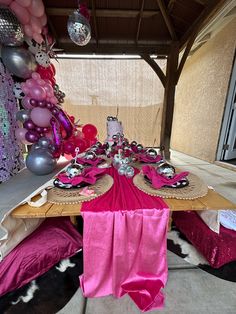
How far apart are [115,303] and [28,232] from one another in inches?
21.1

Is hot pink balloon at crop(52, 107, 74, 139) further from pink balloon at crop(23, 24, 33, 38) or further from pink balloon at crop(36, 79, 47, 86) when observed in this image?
pink balloon at crop(23, 24, 33, 38)

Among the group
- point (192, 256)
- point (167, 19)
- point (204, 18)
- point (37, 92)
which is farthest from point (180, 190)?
point (167, 19)

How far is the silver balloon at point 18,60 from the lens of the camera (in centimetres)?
194

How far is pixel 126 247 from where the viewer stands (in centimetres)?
72

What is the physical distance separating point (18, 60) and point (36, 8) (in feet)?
2.25

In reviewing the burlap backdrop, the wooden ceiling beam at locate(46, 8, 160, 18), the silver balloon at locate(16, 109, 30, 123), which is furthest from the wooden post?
the silver balloon at locate(16, 109, 30, 123)

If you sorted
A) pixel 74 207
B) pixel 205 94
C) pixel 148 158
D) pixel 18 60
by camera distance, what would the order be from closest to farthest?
pixel 74 207 → pixel 148 158 → pixel 18 60 → pixel 205 94

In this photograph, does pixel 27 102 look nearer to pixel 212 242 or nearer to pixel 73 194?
pixel 73 194

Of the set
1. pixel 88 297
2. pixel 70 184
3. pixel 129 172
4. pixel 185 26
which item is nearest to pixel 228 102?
pixel 185 26

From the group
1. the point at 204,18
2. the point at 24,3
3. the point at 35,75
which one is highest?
the point at 204,18

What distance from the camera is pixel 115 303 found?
2.34 feet

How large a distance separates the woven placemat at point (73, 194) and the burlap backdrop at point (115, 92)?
11.3 feet

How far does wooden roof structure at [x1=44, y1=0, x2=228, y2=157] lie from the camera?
2416 mm

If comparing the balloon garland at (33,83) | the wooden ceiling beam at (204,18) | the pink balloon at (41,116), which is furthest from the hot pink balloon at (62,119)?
the wooden ceiling beam at (204,18)
